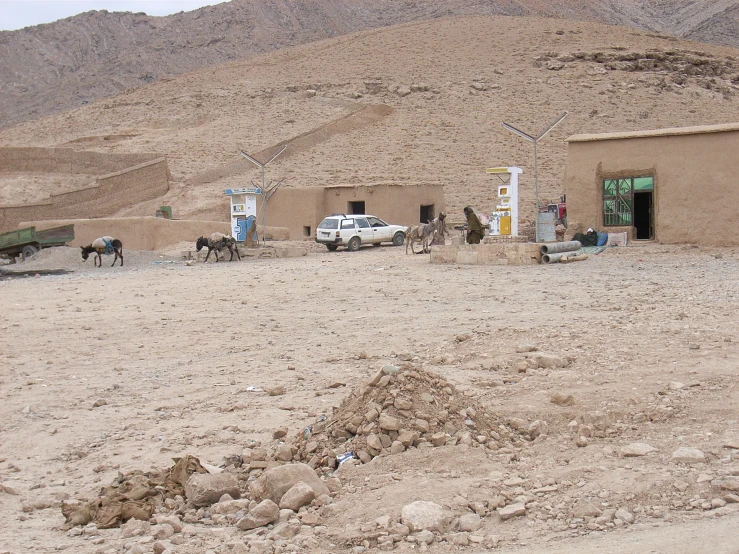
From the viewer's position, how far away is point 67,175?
4322 cm

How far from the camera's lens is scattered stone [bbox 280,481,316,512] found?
5.64 meters

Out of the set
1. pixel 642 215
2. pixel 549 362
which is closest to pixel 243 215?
pixel 642 215

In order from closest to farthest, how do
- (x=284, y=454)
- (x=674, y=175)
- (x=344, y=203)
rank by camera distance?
(x=284, y=454) < (x=674, y=175) < (x=344, y=203)

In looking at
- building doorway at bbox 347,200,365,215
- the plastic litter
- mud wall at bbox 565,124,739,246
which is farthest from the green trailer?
the plastic litter

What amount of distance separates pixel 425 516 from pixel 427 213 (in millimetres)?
30361

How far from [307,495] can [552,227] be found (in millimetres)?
18803

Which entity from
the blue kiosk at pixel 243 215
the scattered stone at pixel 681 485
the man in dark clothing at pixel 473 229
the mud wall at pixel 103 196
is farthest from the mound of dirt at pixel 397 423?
the mud wall at pixel 103 196

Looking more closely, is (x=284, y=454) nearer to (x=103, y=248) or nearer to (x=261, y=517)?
(x=261, y=517)

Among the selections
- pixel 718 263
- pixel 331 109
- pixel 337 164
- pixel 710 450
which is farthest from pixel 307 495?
pixel 331 109

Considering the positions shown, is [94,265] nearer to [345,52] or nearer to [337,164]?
Answer: [337,164]

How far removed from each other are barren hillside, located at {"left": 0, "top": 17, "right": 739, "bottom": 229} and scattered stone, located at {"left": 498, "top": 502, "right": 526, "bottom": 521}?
31194 mm

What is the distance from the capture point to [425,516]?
17.1 feet

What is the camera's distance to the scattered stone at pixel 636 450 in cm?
606

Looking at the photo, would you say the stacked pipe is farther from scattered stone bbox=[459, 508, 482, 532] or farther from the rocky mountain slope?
the rocky mountain slope
